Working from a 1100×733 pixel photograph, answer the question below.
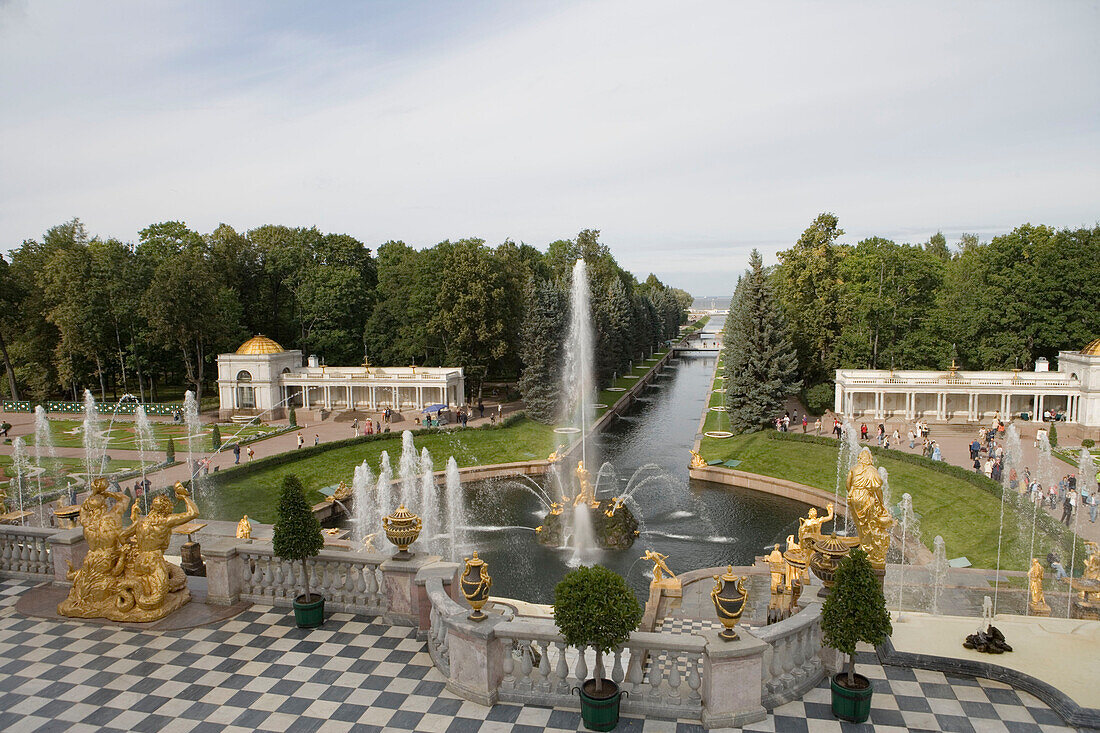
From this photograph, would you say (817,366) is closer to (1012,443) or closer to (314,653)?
(1012,443)

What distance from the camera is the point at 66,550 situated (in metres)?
14.2

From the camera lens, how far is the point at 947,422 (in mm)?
46562

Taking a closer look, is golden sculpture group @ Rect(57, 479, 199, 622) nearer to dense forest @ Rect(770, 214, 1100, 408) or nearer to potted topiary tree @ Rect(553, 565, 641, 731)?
potted topiary tree @ Rect(553, 565, 641, 731)

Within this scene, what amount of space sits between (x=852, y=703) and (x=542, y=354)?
141 ft

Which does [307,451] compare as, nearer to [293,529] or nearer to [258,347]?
[258,347]

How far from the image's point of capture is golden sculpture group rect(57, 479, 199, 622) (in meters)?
12.4

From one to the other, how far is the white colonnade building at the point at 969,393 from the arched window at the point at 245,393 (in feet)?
136

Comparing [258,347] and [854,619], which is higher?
[258,347]

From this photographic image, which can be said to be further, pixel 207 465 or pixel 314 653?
pixel 207 465

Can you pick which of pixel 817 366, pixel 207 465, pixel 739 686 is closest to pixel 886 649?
pixel 739 686

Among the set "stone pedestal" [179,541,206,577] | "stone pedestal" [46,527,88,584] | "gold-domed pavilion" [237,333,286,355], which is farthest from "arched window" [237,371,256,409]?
"stone pedestal" [46,527,88,584]

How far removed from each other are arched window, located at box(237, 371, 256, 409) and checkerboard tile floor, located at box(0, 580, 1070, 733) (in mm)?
43804

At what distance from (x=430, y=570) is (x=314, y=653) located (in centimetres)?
208

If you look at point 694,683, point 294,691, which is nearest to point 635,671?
point 694,683
